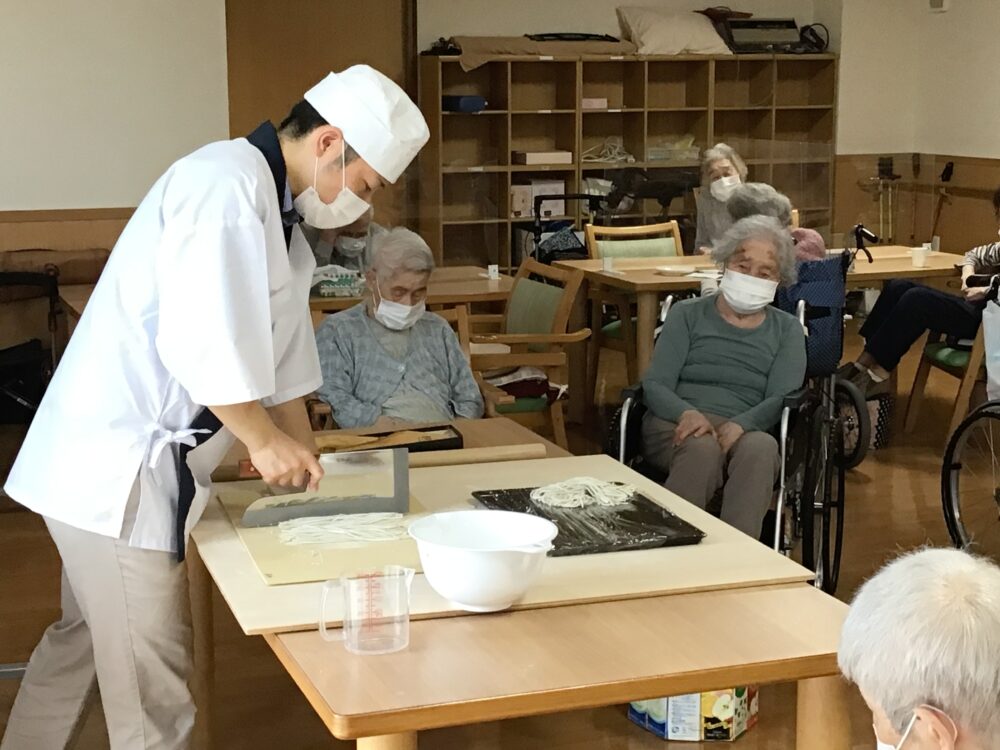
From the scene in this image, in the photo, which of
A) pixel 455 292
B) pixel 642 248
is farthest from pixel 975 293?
pixel 455 292

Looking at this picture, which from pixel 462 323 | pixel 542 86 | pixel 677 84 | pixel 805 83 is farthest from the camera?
pixel 805 83

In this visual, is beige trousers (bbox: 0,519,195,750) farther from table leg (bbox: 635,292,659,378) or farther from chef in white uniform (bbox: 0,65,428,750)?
table leg (bbox: 635,292,659,378)

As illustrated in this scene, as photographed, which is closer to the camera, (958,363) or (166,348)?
(166,348)

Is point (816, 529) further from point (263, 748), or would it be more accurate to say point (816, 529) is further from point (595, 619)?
point (595, 619)

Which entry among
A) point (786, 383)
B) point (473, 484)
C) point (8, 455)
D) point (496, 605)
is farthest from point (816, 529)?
point (8, 455)

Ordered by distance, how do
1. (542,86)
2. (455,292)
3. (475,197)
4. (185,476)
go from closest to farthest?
1. (185,476)
2. (455,292)
3. (475,197)
4. (542,86)

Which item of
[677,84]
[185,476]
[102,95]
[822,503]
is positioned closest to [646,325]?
[822,503]

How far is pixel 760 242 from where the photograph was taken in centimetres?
368

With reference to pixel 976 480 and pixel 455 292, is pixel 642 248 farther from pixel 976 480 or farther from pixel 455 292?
pixel 976 480

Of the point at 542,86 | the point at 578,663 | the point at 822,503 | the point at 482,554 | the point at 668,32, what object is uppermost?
the point at 668,32

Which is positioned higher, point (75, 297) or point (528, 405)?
point (75, 297)

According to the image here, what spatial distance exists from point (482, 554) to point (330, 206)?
66 centimetres

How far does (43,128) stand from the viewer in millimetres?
5836

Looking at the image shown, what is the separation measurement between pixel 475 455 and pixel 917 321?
128 inches
